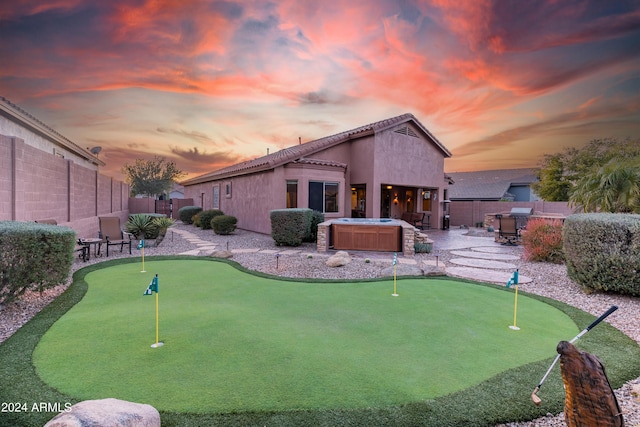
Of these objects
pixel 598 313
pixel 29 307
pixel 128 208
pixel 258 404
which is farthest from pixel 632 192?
pixel 128 208

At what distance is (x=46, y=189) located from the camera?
9.20 metres

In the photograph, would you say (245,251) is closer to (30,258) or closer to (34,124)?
(30,258)

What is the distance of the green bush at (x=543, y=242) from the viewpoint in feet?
32.0

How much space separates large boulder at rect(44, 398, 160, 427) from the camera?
1.78m

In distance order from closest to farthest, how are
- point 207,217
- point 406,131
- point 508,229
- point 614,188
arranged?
point 614,188 < point 508,229 < point 406,131 < point 207,217

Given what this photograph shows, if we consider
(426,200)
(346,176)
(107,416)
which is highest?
(346,176)

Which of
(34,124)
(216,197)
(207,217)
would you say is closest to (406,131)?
(207,217)

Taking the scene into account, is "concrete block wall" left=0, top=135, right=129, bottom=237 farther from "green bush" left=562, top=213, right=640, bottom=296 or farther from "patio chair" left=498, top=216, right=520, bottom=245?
"patio chair" left=498, top=216, right=520, bottom=245

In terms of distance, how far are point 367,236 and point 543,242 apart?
5.82 meters

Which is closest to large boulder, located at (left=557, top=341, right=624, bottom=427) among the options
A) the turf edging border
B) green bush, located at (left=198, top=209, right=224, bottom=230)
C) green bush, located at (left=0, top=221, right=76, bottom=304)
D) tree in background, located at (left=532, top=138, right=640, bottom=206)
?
the turf edging border

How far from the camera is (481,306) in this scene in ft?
17.5

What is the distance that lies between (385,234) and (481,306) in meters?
6.33

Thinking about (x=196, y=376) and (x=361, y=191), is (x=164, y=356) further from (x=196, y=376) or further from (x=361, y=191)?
(x=361, y=191)

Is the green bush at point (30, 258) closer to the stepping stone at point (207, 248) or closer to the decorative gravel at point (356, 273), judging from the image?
the decorative gravel at point (356, 273)
